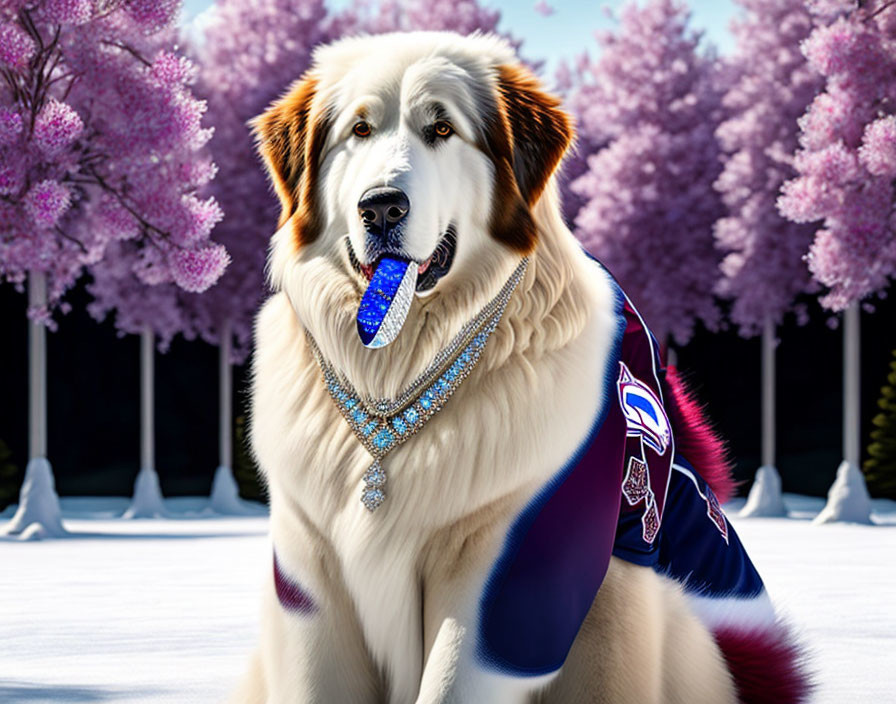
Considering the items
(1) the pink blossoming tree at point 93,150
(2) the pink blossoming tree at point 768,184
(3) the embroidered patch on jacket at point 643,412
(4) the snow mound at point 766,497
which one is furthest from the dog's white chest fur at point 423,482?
(4) the snow mound at point 766,497

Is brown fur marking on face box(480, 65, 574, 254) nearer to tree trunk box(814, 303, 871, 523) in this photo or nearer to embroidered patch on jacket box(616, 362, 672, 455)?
embroidered patch on jacket box(616, 362, 672, 455)

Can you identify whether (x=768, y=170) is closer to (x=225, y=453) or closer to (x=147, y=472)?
(x=225, y=453)

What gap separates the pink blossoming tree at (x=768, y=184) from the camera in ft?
52.0

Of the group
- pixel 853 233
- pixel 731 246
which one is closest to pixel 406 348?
pixel 853 233

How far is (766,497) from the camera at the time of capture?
15984 millimetres

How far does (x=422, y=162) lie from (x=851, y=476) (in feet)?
40.4

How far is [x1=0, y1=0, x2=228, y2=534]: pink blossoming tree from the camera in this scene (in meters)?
10.8

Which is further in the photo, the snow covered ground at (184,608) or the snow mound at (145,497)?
the snow mound at (145,497)

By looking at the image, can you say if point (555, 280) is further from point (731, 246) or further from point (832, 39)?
point (731, 246)

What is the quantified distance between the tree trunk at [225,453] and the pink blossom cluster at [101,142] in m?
4.70

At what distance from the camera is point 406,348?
10.2 feet

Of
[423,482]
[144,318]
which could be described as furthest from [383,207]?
[144,318]

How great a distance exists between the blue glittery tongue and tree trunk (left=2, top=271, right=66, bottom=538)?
35.0 feet

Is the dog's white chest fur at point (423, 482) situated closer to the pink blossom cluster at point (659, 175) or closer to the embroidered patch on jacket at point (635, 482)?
the embroidered patch on jacket at point (635, 482)
